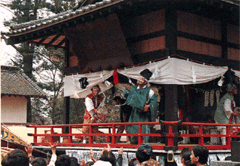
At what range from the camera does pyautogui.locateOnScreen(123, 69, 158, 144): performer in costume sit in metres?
9.11

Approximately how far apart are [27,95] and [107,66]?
466 inches

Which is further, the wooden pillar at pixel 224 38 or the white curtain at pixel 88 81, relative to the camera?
the white curtain at pixel 88 81

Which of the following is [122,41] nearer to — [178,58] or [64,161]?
[178,58]

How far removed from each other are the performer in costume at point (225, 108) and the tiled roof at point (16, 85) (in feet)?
43.0

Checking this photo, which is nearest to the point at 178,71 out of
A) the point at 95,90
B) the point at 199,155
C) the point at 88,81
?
the point at 95,90

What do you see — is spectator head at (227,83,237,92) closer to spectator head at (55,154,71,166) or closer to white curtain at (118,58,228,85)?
white curtain at (118,58,228,85)

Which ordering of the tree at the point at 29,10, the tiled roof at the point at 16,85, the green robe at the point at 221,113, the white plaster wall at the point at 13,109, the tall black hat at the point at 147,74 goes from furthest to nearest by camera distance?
1. the tree at the point at 29,10
2. the tiled roof at the point at 16,85
3. the white plaster wall at the point at 13,109
4. the green robe at the point at 221,113
5. the tall black hat at the point at 147,74

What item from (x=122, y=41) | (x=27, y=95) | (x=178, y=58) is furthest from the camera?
(x=27, y=95)

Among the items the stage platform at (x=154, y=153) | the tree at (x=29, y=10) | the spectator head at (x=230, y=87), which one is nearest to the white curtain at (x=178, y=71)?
the spectator head at (x=230, y=87)

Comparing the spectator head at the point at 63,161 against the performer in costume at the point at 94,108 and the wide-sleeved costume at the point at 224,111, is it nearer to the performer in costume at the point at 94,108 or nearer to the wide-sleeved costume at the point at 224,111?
the performer in costume at the point at 94,108

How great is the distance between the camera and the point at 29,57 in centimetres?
2544

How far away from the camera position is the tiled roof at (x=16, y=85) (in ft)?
67.7

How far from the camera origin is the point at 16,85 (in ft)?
70.3

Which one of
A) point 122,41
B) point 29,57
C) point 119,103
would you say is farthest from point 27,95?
point 122,41
